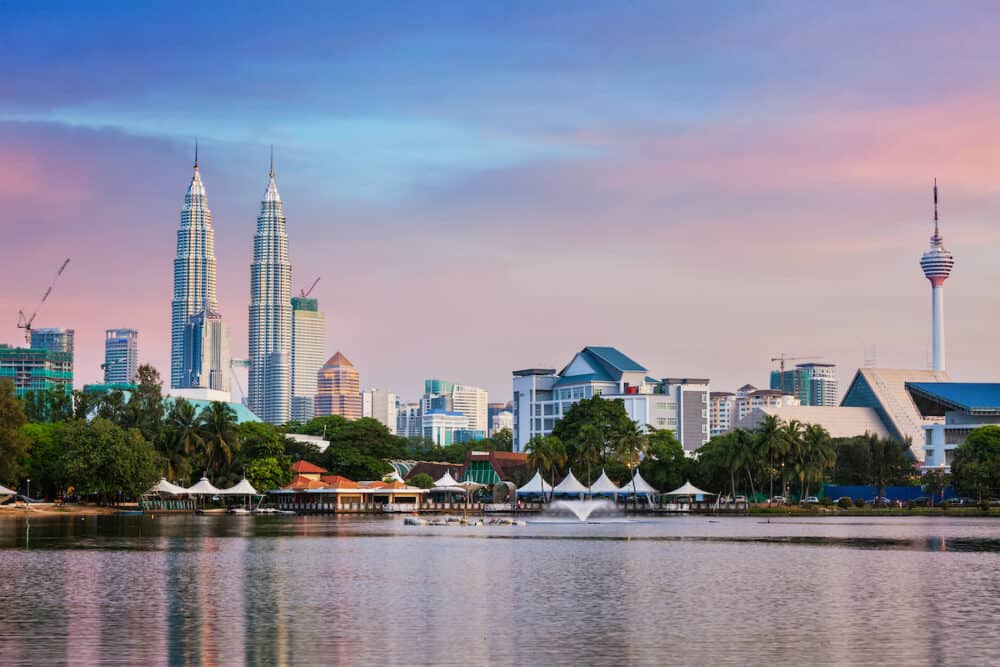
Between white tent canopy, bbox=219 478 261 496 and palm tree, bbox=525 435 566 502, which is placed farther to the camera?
palm tree, bbox=525 435 566 502

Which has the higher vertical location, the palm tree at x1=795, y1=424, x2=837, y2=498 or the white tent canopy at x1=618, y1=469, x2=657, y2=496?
the palm tree at x1=795, y1=424, x2=837, y2=498

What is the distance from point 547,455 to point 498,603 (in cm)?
11915

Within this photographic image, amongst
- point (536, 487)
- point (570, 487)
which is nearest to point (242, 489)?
point (536, 487)

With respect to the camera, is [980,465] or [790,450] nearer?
[980,465]

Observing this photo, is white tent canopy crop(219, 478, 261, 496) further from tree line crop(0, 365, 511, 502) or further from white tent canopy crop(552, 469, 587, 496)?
white tent canopy crop(552, 469, 587, 496)

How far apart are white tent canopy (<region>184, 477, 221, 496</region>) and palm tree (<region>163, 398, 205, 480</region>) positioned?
186 inches

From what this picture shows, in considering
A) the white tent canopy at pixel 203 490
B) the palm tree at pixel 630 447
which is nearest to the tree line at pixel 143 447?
the white tent canopy at pixel 203 490

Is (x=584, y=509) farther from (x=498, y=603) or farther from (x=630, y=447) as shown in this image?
(x=498, y=603)

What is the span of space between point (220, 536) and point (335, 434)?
357 ft

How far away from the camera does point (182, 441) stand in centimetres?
15462

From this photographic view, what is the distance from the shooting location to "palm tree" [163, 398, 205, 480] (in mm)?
154375

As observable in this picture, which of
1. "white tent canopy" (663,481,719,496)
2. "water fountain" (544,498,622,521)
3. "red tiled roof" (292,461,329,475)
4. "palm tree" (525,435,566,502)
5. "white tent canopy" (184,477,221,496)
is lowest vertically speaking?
"water fountain" (544,498,622,521)

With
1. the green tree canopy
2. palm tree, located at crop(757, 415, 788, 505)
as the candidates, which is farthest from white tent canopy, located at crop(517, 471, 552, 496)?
the green tree canopy

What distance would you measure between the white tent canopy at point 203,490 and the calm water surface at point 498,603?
70046 mm
